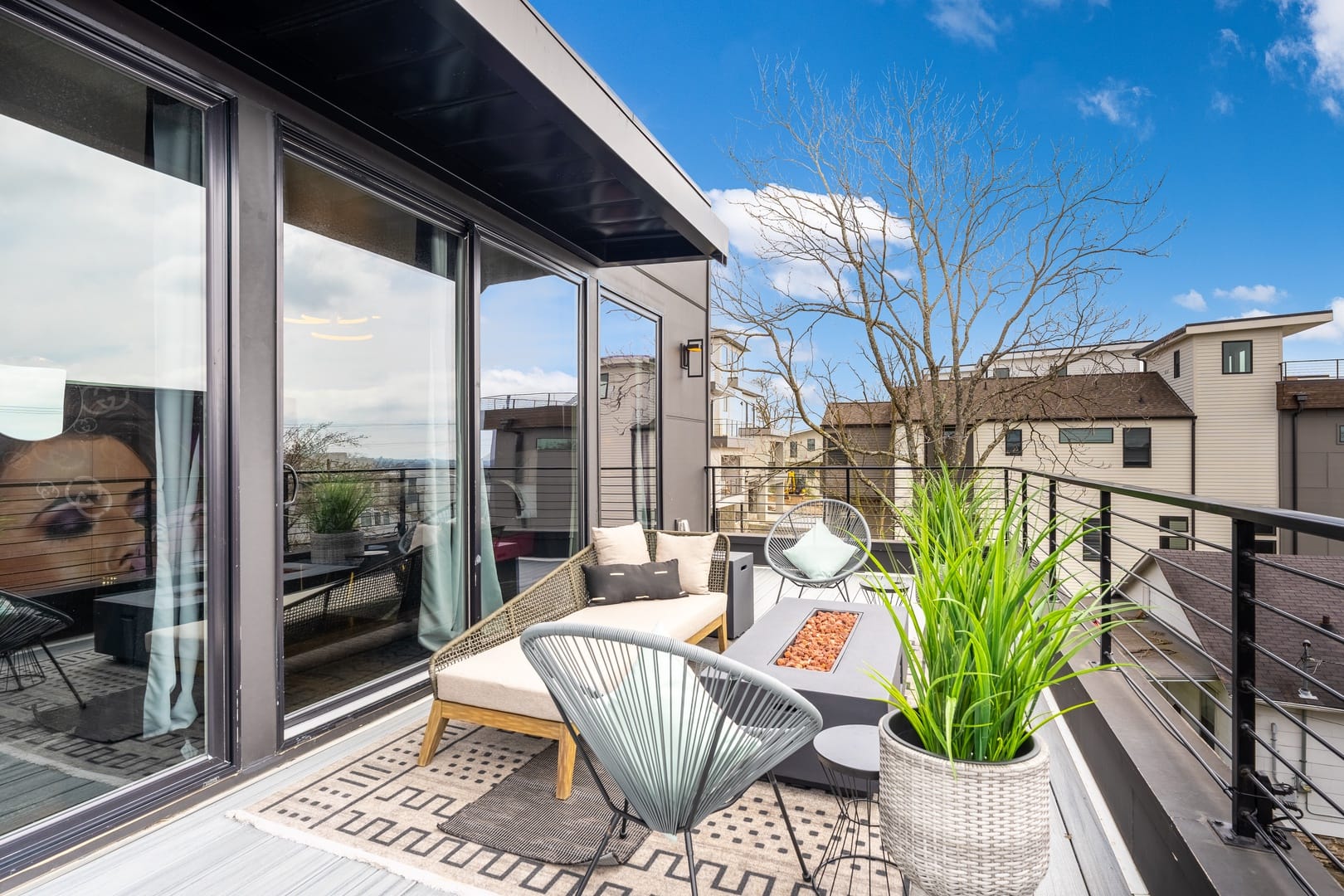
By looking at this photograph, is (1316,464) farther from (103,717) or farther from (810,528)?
(103,717)

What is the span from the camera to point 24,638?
1.88 metres

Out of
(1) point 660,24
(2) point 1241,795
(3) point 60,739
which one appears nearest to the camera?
(2) point 1241,795

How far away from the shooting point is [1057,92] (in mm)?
14930

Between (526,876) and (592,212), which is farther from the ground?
(592,212)

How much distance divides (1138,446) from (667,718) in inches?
Result: 754

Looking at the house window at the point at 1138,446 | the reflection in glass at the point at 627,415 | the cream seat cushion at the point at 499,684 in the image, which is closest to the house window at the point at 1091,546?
the cream seat cushion at the point at 499,684

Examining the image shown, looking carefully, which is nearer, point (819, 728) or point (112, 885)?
point (819, 728)

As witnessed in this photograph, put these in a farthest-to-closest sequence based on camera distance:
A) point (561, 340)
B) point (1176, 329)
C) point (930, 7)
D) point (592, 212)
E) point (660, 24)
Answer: point (1176, 329), point (660, 24), point (930, 7), point (561, 340), point (592, 212)

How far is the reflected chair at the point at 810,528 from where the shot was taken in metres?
4.44

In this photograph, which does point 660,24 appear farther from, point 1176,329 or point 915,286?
point 1176,329

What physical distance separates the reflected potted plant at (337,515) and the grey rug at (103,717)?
75 centimetres

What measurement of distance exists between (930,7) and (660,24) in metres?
5.19

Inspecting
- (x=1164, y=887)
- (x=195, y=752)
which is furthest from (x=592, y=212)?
(x=1164, y=887)

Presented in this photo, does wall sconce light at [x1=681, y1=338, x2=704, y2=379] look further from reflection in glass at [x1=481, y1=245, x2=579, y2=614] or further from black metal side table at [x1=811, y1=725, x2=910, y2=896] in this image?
black metal side table at [x1=811, y1=725, x2=910, y2=896]
